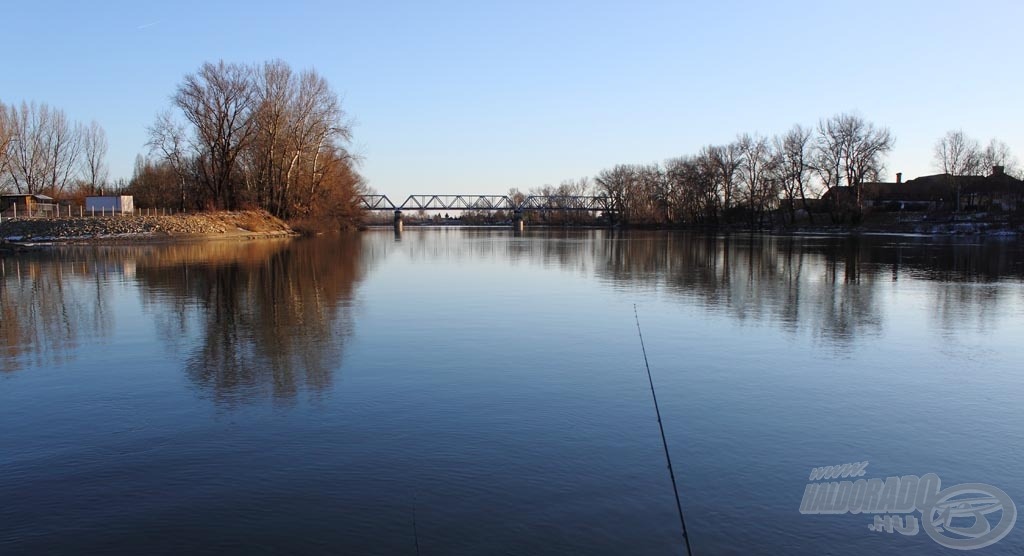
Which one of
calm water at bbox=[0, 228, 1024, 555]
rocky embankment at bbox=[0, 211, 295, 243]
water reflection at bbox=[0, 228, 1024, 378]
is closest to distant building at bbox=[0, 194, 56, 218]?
rocky embankment at bbox=[0, 211, 295, 243]

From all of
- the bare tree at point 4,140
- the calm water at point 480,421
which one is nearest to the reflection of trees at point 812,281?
the calm water at point 480,421

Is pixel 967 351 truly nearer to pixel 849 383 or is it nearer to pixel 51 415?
pixel 849 383

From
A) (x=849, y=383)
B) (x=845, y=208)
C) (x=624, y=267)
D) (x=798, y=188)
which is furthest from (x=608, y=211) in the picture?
(x=849, y=383)

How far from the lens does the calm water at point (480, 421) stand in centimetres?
456

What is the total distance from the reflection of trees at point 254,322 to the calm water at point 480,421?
0.09 meters

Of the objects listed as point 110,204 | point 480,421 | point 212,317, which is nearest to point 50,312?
point 212,317

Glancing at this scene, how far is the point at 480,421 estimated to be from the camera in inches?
262

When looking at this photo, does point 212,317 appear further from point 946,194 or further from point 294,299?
point 946,194

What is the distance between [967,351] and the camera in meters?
10.3

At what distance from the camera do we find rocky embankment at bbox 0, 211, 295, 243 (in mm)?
43250

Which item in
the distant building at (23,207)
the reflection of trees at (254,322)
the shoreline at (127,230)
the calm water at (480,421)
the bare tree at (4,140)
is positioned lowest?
the calm water at (480,421)

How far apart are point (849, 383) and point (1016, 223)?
68017 millimetres

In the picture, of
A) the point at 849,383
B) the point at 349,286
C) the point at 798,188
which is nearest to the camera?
the point at 849,383

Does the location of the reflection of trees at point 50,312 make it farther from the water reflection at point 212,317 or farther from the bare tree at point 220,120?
the bare tree at point 220,120
